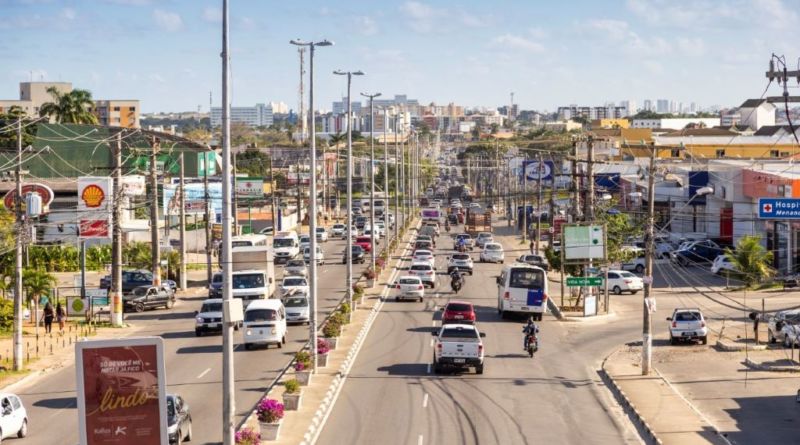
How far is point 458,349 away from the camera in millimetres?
39125

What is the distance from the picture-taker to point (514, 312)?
2202 inches

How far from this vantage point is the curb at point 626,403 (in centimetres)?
2917

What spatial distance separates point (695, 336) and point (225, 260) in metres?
30.3

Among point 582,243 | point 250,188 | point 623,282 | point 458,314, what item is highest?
point 250,188

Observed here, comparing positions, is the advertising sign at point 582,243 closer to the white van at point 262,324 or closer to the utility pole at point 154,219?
the white van at point 262,324

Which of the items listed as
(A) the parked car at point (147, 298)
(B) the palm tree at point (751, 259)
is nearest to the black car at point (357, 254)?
(A) the parked car at point (147, 298)

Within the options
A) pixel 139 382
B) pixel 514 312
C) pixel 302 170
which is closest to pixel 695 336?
pixel 514 312

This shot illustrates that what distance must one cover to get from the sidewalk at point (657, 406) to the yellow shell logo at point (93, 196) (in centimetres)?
3614

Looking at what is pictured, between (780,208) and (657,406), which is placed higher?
(780,208)

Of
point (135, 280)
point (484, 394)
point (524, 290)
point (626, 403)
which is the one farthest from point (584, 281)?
point (135, 280)

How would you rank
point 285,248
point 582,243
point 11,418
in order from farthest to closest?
point 285,248, point 582,243, point 11,418

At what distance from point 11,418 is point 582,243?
3309 centimetres

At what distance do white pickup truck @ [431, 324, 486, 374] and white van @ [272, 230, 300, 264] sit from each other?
49.0 m

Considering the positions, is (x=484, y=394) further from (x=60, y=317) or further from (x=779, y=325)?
(x=60, y=317)
